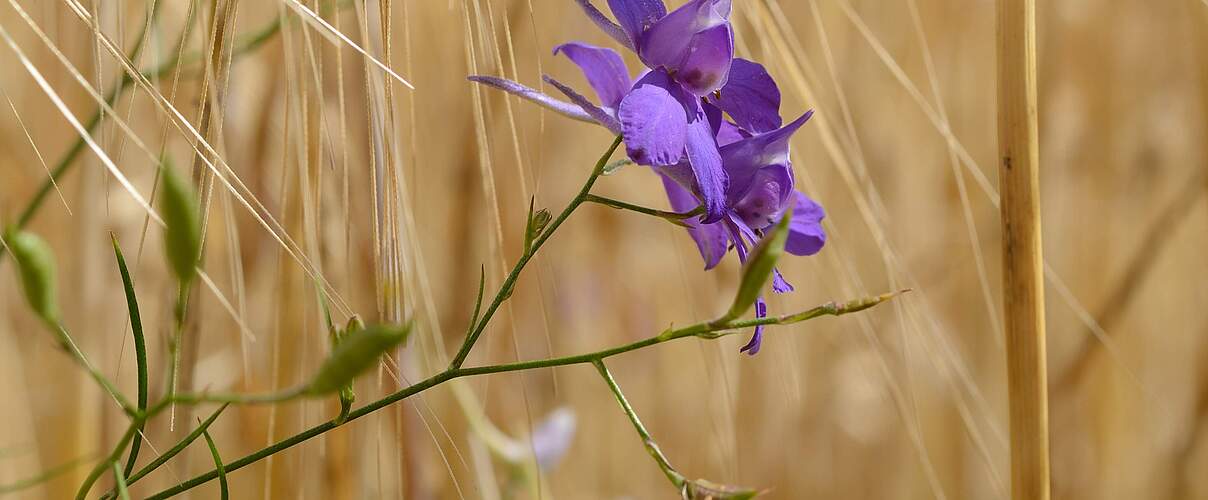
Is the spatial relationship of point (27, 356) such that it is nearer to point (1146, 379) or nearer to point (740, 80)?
point (740, 80)

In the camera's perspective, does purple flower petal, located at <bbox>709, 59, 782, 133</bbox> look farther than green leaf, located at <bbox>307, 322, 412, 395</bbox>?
Yes

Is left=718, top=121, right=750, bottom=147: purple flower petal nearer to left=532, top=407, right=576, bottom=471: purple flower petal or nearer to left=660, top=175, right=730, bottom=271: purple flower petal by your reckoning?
left=660, top=175, right=730, bottom=271: purple flower petal

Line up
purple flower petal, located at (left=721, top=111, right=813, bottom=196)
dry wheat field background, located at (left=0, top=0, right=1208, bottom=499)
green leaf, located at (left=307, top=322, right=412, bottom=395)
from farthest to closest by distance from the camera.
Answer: dry wheat field background, located at (left=0, top=0, right=1208, bottom=499) < purple flower petal, located at (left=721, top=111, right=813, bottom=196) < green leaf, located at (left=307, top=322, right=412, bottom=395)

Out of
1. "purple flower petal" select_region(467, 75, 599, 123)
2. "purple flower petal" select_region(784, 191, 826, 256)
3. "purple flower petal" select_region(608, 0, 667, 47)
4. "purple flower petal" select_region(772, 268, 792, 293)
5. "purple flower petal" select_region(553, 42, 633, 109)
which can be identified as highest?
"purple flower petal" select_region(608, 0, 667, 47)

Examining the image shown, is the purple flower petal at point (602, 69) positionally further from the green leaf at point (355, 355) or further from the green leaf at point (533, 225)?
the green leaf at point (355, 355)

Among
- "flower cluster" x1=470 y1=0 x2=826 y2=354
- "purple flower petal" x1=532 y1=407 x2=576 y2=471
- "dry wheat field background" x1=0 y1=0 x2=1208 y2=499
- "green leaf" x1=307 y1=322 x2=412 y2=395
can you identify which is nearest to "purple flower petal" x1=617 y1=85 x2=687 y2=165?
"flower cluster" x1=470 y1=0 x2=826 y2=354

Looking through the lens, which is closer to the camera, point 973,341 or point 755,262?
point 755,262

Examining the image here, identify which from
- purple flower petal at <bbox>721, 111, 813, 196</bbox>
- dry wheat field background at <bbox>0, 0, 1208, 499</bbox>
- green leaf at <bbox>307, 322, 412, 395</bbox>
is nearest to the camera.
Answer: green leaf at <bbox>307, 322, 412, 395</bbox>

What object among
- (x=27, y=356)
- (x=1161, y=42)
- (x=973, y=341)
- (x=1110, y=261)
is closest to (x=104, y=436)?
(x=27, y=356)
